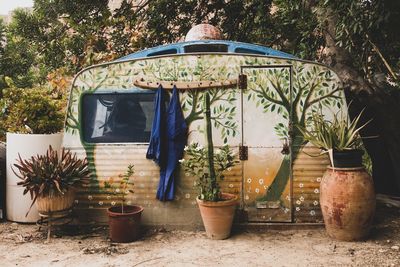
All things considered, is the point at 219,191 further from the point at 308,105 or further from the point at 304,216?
the point at 308,105

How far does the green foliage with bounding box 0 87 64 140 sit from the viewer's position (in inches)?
258

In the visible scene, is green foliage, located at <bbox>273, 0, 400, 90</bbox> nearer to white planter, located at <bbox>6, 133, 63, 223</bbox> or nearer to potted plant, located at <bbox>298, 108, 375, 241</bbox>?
Answer: potted plant, located at <bbox>298, 108, 375, 241</bbox>

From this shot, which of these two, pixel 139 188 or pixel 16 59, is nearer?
pixel 139 188

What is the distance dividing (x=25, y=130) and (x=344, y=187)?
490cm

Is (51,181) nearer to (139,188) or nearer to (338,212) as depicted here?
(139,188)

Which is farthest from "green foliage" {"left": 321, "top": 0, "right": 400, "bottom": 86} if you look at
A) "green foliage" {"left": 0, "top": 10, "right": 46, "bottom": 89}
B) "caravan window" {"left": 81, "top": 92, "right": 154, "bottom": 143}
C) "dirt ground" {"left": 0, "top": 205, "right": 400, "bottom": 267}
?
"green foliage" {"left": 0, "top": 10, "right": 46, "bottom": 89}

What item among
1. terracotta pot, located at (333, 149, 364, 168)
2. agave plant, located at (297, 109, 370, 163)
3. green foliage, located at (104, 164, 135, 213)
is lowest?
green foliage, located at (104, 164, 135, 213)

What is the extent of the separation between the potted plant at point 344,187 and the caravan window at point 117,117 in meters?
2.38

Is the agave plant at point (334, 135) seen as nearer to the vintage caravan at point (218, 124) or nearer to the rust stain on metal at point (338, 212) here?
the vintage caravan at point (218, 124)

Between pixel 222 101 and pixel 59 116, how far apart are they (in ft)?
9.32

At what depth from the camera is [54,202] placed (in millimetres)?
5531

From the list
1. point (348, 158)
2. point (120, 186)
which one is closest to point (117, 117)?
point (120, 186)

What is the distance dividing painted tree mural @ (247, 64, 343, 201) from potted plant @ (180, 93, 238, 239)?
2.25 ft

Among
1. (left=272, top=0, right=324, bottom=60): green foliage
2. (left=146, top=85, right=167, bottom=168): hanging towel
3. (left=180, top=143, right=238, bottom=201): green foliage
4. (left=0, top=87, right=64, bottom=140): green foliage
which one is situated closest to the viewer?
(left=180, top=143, right=238, bottom=201): green foliage
